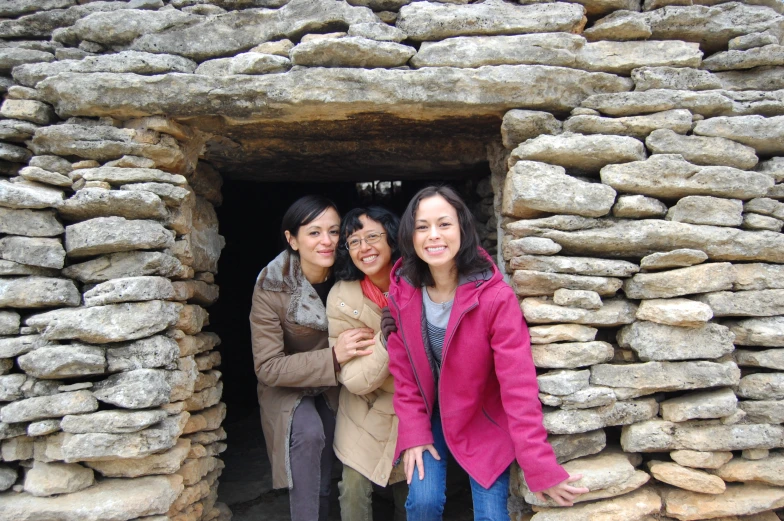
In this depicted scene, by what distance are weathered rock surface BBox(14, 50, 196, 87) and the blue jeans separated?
7.43 ft

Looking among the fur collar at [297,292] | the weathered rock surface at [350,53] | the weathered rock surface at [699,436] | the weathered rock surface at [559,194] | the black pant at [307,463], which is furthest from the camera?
the fur collar at [297,292]

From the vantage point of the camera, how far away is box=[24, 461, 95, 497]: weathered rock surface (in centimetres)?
242

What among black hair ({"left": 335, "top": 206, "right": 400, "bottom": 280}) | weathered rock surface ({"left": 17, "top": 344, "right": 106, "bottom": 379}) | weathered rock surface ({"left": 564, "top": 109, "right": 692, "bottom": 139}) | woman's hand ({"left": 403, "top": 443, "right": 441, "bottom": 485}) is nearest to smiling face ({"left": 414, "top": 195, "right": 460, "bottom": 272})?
black hair ({"left": 335, "top": 206, "right": 400, "bottom": 280})

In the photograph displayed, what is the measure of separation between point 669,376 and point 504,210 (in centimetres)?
106

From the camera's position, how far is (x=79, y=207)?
8.34 ft

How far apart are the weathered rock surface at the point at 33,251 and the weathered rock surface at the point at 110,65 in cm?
83

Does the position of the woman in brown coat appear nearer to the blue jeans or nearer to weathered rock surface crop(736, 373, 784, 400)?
the blue jeans

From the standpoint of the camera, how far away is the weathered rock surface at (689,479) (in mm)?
2357

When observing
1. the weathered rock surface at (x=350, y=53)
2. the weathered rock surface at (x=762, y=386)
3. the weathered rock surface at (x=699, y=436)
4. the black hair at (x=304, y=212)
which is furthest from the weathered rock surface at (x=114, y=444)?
the weathered rock surface at (x=762, y=386)

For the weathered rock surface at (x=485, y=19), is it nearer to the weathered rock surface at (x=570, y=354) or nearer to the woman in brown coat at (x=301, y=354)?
the woman in brown coat at (x=301, y=354)

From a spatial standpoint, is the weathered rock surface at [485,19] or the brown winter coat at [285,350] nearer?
the weathered rock surface at [485,19]

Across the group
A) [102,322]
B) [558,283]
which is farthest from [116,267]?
[558,283]

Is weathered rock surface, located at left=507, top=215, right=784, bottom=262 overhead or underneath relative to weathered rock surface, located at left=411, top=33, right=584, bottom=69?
underneath

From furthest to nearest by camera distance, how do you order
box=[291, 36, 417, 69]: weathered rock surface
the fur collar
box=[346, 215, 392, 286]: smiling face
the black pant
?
the fur collar, box=[346, 215, 392, 286]: smiling face, the black pant, box=[291, 36, 417, 69]: weathered rock surface
